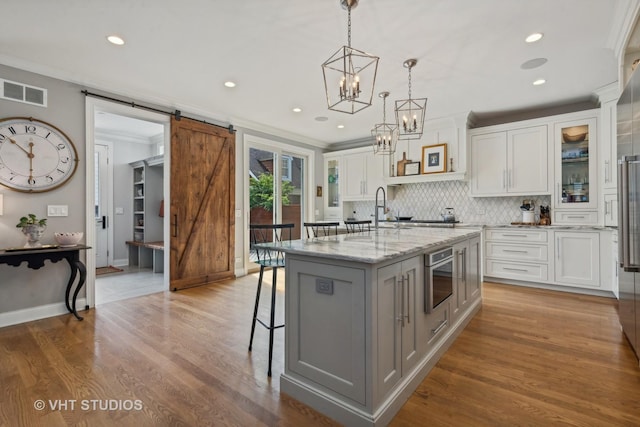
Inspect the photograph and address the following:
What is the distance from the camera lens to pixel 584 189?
421 centimetres

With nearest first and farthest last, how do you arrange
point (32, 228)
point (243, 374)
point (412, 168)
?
1. point (243, 374)
2. point (32, 228)
3. point (412, 168)

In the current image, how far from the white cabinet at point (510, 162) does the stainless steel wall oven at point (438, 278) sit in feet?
9.57

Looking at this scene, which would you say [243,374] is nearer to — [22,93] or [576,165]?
[22,93]

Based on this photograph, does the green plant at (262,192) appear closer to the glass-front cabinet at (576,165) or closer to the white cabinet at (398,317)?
the white cabinet at (398,317)

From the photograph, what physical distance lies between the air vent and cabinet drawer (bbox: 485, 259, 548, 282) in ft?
20.2

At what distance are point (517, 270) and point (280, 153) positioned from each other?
14.8ft

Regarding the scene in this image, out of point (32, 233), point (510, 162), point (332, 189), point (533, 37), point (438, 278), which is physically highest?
point (533, 37)

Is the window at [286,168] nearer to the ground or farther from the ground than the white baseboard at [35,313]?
farther from the ground

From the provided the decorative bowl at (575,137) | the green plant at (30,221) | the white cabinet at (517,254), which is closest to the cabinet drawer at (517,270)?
the white cabinet at (517,254)

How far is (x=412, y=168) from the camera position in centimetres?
554

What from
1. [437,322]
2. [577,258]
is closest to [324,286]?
[437,322]

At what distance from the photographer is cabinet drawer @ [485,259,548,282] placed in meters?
4.35

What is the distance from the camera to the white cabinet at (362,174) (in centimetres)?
614

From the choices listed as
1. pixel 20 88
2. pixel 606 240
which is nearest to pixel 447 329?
pixel 606 240
